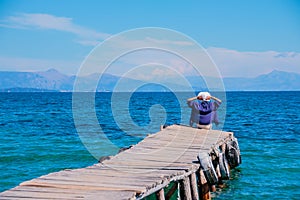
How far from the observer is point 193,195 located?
12.4 m

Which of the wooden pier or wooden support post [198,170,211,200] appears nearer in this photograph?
the wooden pier

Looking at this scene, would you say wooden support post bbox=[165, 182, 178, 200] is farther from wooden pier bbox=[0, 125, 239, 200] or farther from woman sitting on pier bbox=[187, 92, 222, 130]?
woman sitting on pier bbox=[187, 92, 222, 130]

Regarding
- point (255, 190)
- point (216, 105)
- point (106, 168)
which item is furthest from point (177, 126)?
point (106, 168)

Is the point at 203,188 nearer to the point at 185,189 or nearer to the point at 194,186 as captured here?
the point at 194,186

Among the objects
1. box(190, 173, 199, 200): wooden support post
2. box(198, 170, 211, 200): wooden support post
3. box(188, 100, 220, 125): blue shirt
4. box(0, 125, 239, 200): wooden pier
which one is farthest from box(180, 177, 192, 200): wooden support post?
box(188, 100, 220, 125): blue shirt

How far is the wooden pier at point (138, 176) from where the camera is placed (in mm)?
8562

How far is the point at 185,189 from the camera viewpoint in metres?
11.6

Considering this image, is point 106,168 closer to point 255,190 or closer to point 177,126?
point 255,190

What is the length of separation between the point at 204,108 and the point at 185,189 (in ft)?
22.1

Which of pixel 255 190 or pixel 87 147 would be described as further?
pixel 87 147

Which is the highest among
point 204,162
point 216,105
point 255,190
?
point 216,105

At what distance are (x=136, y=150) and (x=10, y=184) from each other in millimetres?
5576

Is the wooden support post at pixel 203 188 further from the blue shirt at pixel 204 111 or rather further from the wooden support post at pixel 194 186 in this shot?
the blue shirt at pixel 204 111

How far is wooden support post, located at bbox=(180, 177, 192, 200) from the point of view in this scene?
37.7 feet
